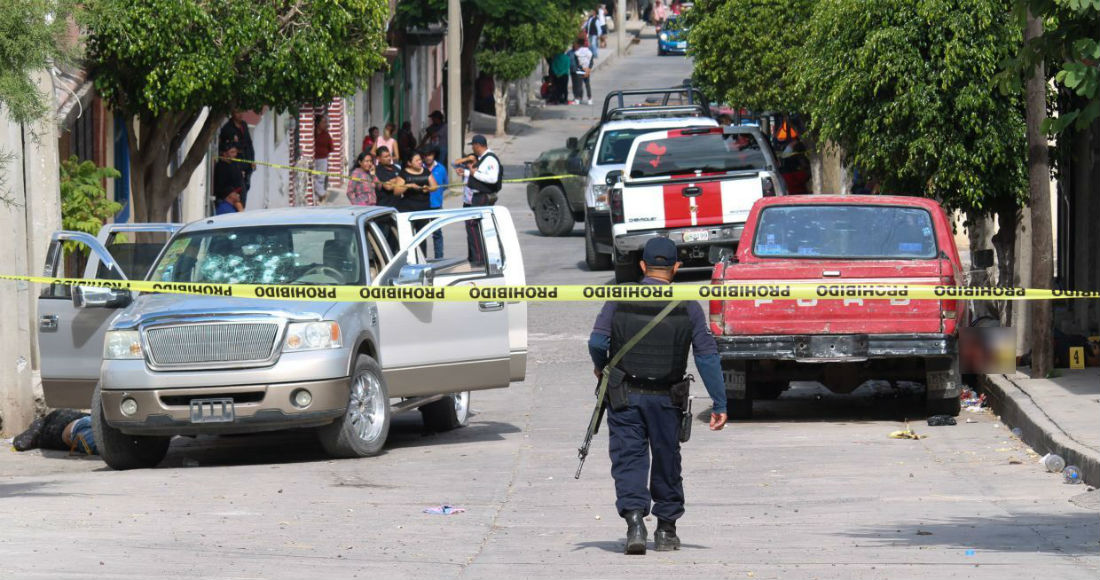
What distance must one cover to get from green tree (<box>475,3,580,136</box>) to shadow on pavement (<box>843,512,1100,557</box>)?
3235 cm

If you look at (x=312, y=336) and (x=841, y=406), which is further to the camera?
(x=841, y=406)

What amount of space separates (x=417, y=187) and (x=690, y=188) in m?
3.92

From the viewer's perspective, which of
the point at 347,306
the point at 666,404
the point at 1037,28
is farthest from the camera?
the point at 1037,28

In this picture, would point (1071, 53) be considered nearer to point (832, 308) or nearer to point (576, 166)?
point (832, 308)

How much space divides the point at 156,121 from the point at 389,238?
6437 millimetres

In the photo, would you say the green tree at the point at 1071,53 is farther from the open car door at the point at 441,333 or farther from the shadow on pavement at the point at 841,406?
the shadow on pavement at the point at 841,406

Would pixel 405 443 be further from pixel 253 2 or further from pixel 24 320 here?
pixel 253 2

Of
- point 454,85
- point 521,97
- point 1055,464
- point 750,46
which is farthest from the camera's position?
point 521,97

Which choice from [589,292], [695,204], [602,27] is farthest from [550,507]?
[602,27]

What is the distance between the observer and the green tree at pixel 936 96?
1527 centimetres

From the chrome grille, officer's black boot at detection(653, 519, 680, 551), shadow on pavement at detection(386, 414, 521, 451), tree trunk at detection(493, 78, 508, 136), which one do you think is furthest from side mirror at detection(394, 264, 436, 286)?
tree trunk at detection(493, 78, 508, 136)

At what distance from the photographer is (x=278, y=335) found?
1132cm

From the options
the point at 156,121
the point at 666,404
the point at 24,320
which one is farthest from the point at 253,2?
the point at 666,404

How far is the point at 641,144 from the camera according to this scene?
21.6 meters
